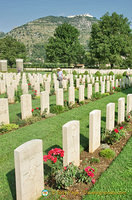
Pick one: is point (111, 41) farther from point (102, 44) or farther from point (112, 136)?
point (112, 136)

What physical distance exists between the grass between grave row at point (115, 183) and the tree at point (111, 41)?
33.7 metres

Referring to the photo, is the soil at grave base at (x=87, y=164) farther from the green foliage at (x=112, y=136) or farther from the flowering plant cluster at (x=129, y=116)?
the flowering plant cluster at (x=129, y=116)

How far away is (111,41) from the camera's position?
36.0 m

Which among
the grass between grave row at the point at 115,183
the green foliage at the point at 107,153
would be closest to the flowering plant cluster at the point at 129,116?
the green foliage at the point at 107,153

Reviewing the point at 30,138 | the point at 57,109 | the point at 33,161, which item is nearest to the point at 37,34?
the point at 57,109

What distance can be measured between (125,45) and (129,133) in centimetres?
3501

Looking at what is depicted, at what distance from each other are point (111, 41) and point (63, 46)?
37.5 ft

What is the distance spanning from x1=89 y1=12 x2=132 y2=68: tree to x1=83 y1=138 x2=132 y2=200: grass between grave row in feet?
111

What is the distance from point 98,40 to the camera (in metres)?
37.2

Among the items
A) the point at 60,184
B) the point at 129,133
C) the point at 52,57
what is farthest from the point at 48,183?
the point at 52,57

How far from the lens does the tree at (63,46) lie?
42.5 metres

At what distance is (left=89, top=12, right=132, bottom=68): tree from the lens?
35719 mm

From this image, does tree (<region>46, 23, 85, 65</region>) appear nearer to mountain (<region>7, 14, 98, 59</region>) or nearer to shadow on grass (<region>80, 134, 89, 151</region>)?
shadow on grass (<region>80, 134, 89, 151</region>)

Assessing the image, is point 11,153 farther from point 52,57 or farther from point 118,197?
point 52,57
